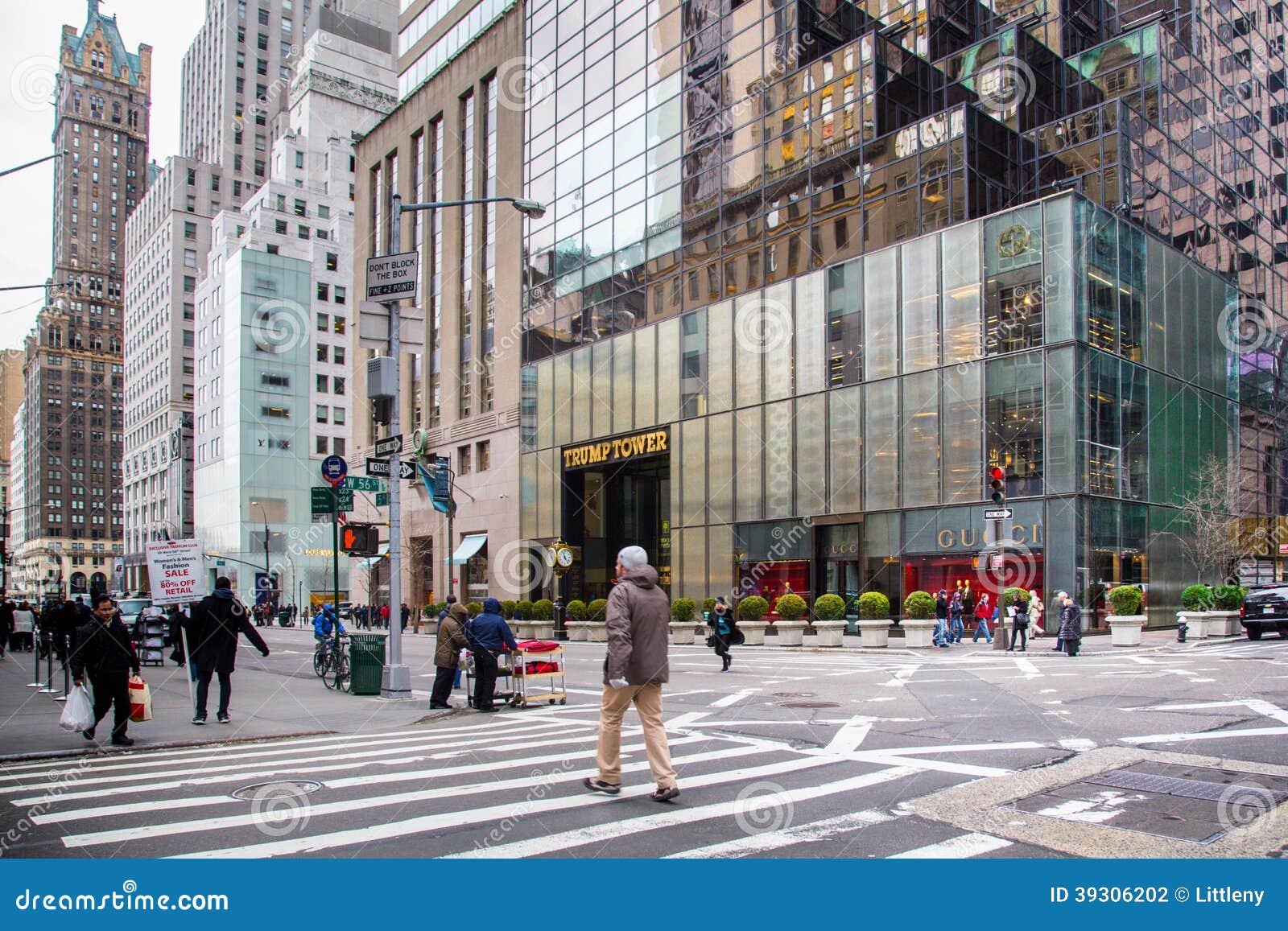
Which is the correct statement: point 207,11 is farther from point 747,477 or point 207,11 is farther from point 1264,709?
point 1264,709

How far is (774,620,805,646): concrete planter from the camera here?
32.7 m

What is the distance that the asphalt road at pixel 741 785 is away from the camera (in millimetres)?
6461

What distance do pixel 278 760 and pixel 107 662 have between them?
9.47ft

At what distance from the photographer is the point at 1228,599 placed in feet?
108

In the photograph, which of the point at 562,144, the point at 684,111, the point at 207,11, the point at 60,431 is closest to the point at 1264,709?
the point at 684,111

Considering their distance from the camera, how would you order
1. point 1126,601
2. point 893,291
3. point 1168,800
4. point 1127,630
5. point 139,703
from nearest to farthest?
point 1168,800 → point 139,703 → point 1127,630 → point 1126,601 → point 893,291

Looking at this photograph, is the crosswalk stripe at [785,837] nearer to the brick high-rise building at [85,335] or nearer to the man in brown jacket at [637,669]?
the man in brown jacket at [637,669]

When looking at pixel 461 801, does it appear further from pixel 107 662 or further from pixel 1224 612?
pixel 1224 612

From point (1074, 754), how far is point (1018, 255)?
27.9 m

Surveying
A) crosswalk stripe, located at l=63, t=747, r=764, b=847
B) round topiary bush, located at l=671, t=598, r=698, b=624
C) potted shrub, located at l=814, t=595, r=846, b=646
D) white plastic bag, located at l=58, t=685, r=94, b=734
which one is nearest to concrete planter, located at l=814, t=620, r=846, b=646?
potted shrub, located at l=814, t=595, r=846, b=646

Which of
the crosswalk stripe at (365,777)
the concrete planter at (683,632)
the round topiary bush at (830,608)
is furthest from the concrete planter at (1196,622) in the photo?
the crosswalk stripe at (365,777)

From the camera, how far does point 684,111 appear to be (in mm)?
45469

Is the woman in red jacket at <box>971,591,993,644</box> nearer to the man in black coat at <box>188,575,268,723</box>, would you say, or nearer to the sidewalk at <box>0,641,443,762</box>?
the sidewalk at <box>0,641,443,762</box>

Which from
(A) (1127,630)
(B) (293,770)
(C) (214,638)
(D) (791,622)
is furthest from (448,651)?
(A) (1127,630)
